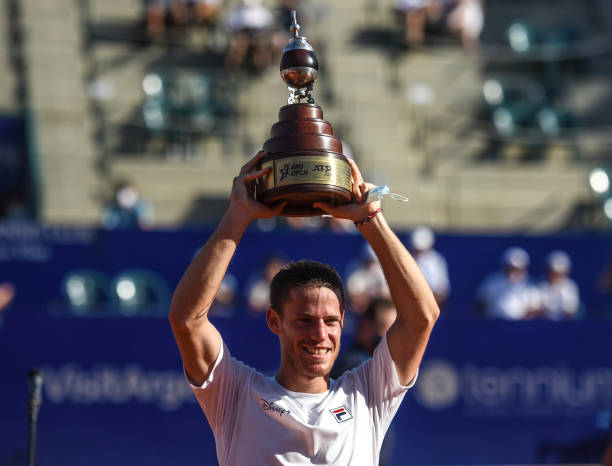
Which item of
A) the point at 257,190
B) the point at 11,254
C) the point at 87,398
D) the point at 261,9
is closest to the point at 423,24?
the point at 261,9

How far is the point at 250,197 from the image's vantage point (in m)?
3.27

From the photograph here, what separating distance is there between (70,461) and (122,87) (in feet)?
23.1

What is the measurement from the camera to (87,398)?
8109 millimetres

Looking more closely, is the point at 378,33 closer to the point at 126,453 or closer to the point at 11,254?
the point at 11,254

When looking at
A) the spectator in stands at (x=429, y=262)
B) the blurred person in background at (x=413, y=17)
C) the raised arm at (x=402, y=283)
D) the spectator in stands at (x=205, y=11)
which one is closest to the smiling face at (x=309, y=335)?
the raised arm at (x=402, y=283)

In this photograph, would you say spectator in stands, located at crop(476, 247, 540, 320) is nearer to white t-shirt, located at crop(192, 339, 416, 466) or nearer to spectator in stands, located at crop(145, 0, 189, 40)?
spectator in stands, located at crop(145, 0, 189, 40)

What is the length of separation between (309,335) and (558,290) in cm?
850

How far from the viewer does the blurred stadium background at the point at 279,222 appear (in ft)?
27.0

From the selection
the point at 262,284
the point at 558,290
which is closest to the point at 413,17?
the point at 558,290

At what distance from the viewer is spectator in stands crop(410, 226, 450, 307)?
10602 millimetres

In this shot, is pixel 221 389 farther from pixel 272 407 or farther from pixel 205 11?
pixel 205 11

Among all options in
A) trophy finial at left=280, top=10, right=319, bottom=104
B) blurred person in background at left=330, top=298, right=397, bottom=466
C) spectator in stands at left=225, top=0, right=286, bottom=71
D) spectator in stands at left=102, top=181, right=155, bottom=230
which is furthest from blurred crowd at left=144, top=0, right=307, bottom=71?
trophy finial at left=280, top=10, right=319, bottom=104

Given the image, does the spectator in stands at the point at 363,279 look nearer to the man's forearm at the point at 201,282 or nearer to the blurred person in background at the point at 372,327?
the blurred person in background at the point at 372,327

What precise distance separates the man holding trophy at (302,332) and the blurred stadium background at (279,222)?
14.6ft
